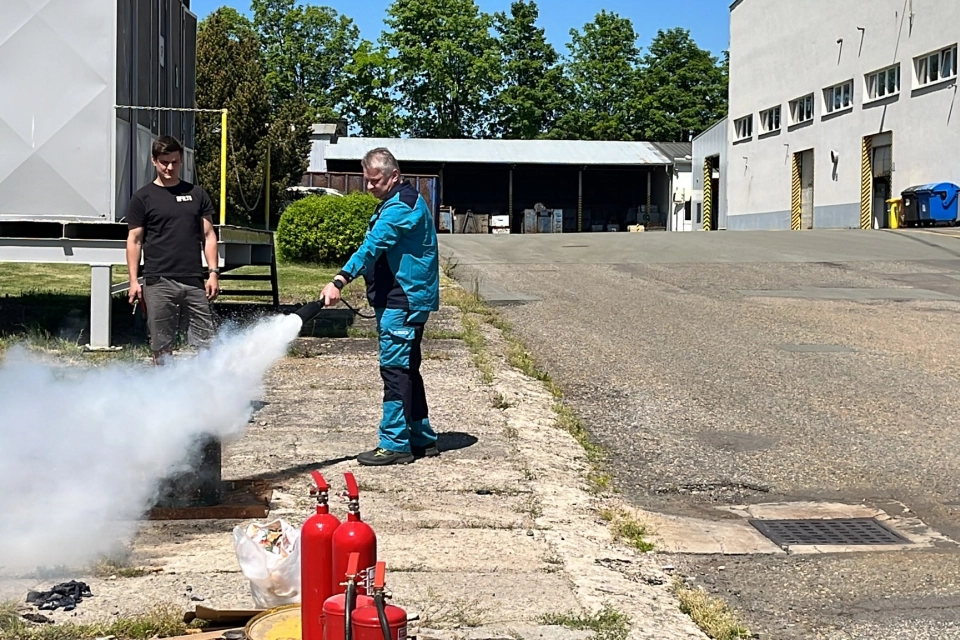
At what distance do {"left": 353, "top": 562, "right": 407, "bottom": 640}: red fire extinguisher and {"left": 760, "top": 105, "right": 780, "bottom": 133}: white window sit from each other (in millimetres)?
47297

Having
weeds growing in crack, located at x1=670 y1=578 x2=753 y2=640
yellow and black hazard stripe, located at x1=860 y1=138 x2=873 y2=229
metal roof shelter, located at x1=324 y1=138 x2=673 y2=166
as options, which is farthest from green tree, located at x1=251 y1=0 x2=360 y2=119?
weeds growing in crack, located at x1=670 y1=578 x2=753 y2=640

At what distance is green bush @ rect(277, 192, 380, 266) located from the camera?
66.4 ft

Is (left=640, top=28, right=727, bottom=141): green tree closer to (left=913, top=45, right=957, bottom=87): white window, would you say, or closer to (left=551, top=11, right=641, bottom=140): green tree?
(left=551, top=11, right=641, bottom=140): green tree

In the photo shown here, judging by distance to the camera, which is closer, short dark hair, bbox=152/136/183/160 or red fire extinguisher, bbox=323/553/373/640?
red fire extinguisher, bbox=323/553/373/640

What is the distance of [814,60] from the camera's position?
145ft

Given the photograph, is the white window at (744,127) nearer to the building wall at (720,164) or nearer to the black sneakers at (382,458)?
the building wall at (720,164)

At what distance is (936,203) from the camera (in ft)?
111

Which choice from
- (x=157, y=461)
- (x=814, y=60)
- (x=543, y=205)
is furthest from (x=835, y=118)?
(x=157, y=461)

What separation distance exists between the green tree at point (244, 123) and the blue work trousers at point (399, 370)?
2578 cm

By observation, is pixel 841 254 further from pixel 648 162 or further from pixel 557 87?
pixel 557 87

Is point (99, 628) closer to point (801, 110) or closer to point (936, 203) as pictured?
point (936, 203)

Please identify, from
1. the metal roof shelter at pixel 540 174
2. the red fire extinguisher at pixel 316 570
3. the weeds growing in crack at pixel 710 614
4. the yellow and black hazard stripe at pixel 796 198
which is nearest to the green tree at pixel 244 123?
the metal roof shelter at pixel 540 174

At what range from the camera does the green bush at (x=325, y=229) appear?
20234 millimetres

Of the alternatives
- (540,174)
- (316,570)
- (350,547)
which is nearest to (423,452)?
(316,570)
